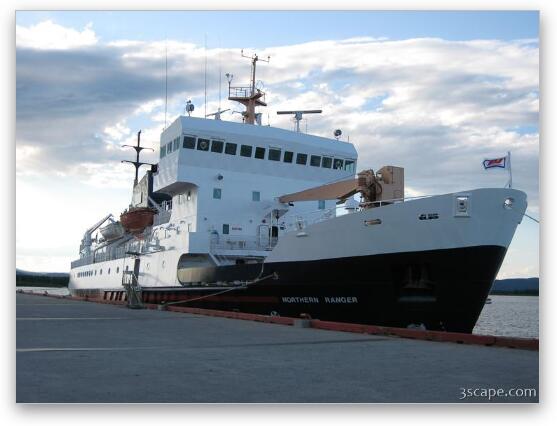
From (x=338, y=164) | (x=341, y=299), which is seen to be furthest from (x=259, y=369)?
(x=338, y=164)

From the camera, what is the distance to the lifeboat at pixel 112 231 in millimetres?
38584

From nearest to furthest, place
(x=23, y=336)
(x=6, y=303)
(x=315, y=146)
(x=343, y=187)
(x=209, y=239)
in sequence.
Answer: (x=6, y=303) → (x=23, y=336) → (x=343, y=187) → (x=209, y=239) → (x=315, y=146)

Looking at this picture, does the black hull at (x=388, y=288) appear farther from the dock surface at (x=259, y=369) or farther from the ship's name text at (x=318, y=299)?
the dock surface at (x=259, y=369)

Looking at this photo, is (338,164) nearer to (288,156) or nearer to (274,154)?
(288,156)

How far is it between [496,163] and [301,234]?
5.96 m

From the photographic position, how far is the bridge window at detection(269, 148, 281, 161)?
23.6m

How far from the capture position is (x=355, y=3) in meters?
9.04

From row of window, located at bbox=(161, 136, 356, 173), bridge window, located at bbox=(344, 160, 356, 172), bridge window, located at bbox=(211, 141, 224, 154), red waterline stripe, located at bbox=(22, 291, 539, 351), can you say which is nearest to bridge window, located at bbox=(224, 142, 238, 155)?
row of window, located at bbox=(161, 136, 356, 173)

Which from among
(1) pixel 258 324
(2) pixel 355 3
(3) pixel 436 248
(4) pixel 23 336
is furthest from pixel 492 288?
(4) pixel 23 336

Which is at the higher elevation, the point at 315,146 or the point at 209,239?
the point at 315,146

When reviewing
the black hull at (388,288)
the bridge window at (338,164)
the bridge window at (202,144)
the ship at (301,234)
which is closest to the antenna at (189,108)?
the ship at (301,234)

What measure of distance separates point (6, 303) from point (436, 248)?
9.25 meters

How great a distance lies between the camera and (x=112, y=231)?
130 feet

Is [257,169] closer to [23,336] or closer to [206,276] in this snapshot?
[206,276]
